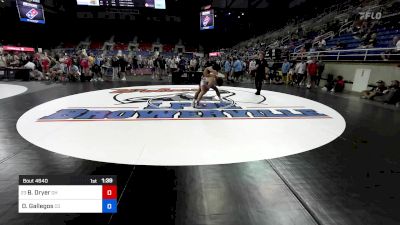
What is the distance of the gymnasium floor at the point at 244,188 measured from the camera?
1940 mm

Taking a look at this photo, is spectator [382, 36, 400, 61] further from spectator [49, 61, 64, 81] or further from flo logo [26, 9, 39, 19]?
flo logo [26, 9, 39, 19]

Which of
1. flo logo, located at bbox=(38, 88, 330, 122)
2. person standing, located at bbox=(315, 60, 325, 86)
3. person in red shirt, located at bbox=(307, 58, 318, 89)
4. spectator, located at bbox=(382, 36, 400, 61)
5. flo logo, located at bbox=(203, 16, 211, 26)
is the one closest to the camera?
flo logo, located at bbox=(38, 88, 330, 122)

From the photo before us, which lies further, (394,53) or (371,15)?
(371,15)

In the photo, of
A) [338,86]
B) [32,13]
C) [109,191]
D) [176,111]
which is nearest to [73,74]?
[32,13]

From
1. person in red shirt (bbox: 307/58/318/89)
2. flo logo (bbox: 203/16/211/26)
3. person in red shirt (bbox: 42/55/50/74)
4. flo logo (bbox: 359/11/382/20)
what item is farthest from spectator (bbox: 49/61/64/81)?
flo logo (bbox: 359/11/382/20)

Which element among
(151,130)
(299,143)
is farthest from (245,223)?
(151,130)

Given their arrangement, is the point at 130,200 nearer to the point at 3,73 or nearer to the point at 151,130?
the point at 151,130

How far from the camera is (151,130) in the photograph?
4.16m

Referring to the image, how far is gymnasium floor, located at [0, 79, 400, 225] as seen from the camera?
1.94 metres

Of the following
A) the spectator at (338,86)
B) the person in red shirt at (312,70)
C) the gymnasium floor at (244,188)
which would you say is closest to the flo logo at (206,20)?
the person in red shirt at (312,70)

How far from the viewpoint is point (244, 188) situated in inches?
94.4

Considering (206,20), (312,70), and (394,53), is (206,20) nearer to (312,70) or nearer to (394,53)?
(312,70)

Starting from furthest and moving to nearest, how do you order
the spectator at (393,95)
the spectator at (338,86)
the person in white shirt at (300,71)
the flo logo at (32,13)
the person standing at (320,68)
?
1. the flo logo at (32,13)
2. the person in white shirt at (300,71)
3. the person standing at (320,68)
4. the spectator at (338,86)
5. the spectator at (393,95)

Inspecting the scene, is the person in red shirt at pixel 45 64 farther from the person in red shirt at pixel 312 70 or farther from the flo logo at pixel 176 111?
the person in red shirt at pixel 312 70
